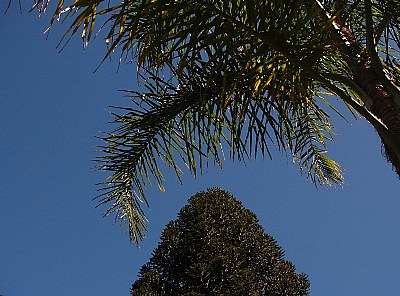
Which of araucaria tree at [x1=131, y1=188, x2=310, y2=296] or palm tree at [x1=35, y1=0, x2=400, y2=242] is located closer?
palm tree at [x1=35, y1=0, x2=400, y2=242]

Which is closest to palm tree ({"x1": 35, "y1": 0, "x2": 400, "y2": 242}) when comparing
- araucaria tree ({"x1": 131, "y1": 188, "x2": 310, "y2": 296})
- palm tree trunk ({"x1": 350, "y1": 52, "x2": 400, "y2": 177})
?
palm tree trunk ({"x1": 350, "y1": 52, "x2": 400, "y2": 177})

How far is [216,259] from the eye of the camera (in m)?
8.96

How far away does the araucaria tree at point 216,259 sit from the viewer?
29.3 feet

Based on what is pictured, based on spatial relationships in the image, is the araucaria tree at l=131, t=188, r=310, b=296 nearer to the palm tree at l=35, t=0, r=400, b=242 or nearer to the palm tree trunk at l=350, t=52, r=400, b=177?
the palm tree at l=35, t=0, r=400, b=242

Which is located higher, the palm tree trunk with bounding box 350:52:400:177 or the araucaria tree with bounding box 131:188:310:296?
the araucaria tree with bounding box 131:188:310:296

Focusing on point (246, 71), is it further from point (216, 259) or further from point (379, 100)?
point (216, 259)

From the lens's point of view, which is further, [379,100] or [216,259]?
[216,259]

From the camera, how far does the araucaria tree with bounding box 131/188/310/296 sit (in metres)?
8.93

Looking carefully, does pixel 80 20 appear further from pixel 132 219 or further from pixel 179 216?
pixel 179 216

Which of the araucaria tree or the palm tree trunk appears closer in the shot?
the palm tree trunk

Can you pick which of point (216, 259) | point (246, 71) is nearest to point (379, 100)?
point (246, 71)

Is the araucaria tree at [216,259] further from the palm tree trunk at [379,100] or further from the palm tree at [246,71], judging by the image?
the palm tree trunk at [379,100]

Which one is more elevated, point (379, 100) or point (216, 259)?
point (216, 259)

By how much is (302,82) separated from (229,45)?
789mm
